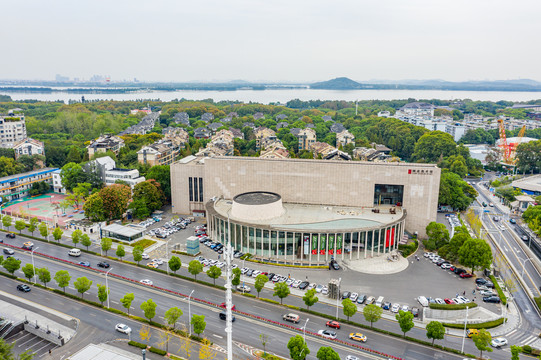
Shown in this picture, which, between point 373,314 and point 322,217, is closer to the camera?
point 373,314

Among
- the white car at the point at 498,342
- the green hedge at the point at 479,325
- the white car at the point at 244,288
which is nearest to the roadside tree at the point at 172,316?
the white car at the point at 244,288

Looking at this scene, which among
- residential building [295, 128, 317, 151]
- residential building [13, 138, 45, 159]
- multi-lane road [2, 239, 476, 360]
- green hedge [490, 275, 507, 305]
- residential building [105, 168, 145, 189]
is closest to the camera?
multi-lane road [2, 239, 476, 360]

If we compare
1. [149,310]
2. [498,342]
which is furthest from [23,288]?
[498,342]

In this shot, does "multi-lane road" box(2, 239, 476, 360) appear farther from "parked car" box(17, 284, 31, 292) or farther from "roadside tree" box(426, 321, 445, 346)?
"roadside tree" box(426, 321, 445, 346)

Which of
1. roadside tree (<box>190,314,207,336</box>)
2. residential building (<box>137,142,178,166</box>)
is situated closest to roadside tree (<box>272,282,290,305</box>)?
roadside tree (<box>190,314,207,336</box>)

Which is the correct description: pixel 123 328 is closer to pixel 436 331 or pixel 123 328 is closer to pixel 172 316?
pixel 172 316

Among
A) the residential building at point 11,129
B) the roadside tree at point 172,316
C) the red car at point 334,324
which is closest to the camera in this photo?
the roadside tree at point 172,316

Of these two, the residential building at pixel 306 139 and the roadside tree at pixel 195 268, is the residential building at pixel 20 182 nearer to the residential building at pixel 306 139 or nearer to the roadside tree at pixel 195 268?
the roadside tree at pixel 195 268
